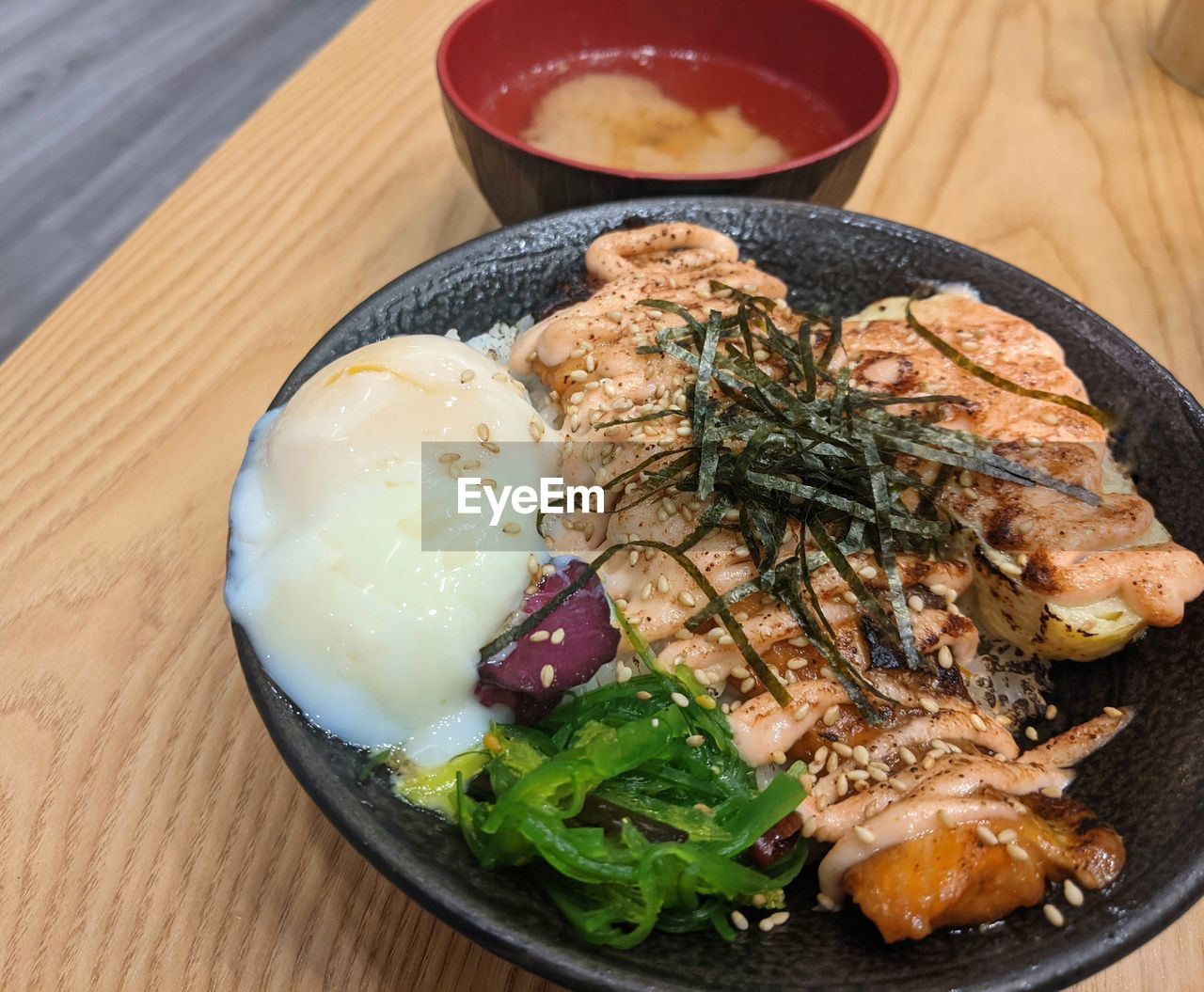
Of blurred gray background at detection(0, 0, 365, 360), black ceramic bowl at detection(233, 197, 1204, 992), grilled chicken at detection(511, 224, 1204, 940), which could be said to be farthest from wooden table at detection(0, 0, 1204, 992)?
blurred gray background at detection(0, 0, 365, 360)

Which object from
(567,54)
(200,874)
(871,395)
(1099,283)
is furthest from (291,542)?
(1099,283)

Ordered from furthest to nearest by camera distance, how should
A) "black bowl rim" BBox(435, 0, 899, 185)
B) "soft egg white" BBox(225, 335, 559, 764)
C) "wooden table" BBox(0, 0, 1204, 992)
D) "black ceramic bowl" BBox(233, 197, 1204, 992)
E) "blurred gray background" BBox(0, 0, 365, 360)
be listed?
"blurred gray background" BBox(0, 0, 365, 360) < "black bowl rim" BBox(435, 0, 899, 185) < "wooden table" BBox(0, 0, 1204, 992) < "soft egg white" BBox(225, 335, 559, 764) < "black ceramic bowl" BBox(233, 197, 1204, 992)

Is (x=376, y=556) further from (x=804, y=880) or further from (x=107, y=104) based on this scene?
(x=107, y=104)

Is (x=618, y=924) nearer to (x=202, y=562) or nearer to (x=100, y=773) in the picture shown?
(x=100, y=773)

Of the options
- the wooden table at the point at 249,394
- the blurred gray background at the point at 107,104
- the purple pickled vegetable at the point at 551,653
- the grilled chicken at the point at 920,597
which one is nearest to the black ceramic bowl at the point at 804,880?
the grilled chicken at the point at 920,597

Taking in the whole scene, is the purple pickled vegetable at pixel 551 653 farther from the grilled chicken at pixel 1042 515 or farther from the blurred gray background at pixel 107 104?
the blurred gray background at pixel 107 104

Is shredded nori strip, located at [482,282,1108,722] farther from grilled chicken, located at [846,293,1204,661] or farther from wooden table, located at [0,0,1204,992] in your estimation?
wooden table, located at [0,0,1204,992]
